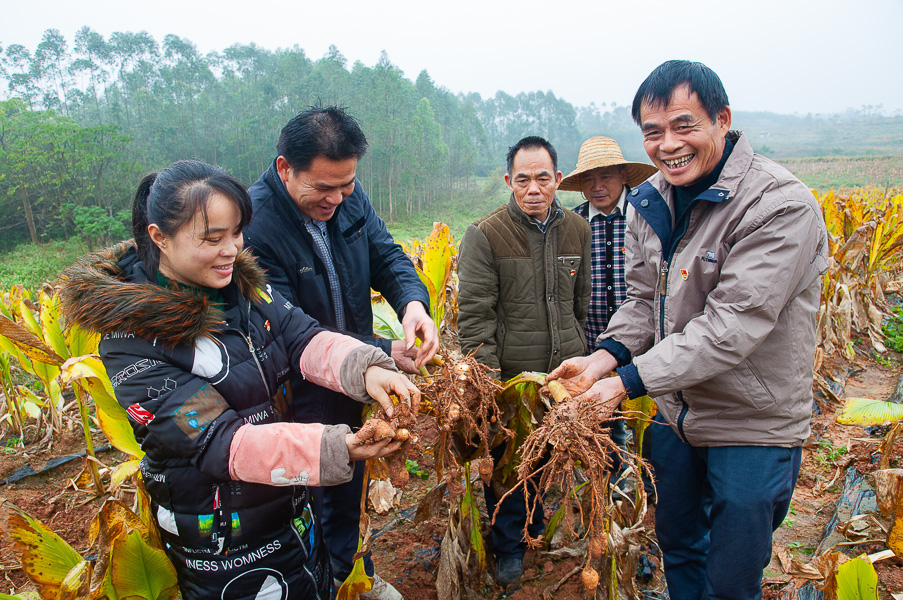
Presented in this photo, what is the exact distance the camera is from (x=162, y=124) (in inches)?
1076

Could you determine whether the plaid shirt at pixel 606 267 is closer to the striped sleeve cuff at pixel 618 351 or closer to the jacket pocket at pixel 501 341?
the jacket pocket at pixel 501 341

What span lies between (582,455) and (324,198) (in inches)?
48.0

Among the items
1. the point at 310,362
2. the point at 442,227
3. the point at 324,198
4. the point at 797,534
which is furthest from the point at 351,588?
the point at 442,227

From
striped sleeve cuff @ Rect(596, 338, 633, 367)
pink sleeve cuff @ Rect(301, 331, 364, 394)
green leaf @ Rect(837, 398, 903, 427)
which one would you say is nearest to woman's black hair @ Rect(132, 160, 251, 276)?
pink sleeve cuff @ Rect(301, 331, 364, 394)

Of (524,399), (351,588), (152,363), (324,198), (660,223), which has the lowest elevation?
(351,588)

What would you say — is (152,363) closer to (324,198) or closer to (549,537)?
(324,198)

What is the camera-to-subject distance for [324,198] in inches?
70.4

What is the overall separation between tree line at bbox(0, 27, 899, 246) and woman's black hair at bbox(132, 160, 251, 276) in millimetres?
22739

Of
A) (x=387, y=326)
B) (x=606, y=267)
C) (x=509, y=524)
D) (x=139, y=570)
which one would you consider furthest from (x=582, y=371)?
(x=139, y=570)

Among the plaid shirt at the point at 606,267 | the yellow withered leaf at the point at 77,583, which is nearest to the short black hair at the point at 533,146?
the plaid shirt at the point at 606,267

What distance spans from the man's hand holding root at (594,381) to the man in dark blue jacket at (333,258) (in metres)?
0.49

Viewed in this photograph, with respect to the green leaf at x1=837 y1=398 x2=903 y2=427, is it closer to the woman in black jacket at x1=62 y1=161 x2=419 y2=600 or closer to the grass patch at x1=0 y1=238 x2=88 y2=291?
the woman in black jacket at x1=62 y1=161 x2=419 y2=600

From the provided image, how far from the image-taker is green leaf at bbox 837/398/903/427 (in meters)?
1.88

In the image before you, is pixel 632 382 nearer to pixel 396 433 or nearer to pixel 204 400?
pixel 396 433
